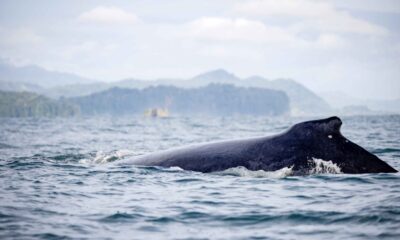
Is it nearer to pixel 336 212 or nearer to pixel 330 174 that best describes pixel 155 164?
pixel 330 174

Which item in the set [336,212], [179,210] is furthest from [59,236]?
[336,212]

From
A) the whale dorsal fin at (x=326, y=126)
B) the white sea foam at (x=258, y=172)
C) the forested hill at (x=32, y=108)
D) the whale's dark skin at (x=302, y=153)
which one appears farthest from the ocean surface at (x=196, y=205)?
the forested hill at (x=32, y=108)

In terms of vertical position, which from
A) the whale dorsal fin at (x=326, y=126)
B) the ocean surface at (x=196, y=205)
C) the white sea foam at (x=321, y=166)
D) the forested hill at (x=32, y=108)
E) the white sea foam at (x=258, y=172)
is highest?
the forested hill at (x=32, y=108)

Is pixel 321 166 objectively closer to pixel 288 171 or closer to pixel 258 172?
pixel 288 171

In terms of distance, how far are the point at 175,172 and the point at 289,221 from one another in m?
3.98

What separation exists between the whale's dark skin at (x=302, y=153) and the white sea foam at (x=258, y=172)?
7 centimetres

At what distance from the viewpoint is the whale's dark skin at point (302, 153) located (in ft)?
31.8

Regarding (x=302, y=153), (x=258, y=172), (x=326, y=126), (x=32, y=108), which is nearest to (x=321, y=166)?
(x=302, y=153)

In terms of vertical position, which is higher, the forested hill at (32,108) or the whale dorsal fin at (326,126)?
the forested hill at (32,108)

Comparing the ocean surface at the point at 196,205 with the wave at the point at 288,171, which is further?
the wave at the point at 288,171

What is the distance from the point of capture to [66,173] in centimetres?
1208

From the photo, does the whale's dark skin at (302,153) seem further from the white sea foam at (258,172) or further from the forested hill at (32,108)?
the forested hill at (32,108)

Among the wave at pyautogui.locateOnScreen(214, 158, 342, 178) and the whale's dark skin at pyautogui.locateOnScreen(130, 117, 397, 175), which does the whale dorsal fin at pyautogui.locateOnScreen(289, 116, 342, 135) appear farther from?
the wave at pyautogui.locateOnScreen(214, 158, 342, 178)

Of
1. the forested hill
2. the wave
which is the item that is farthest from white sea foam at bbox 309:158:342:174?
the forested hill
